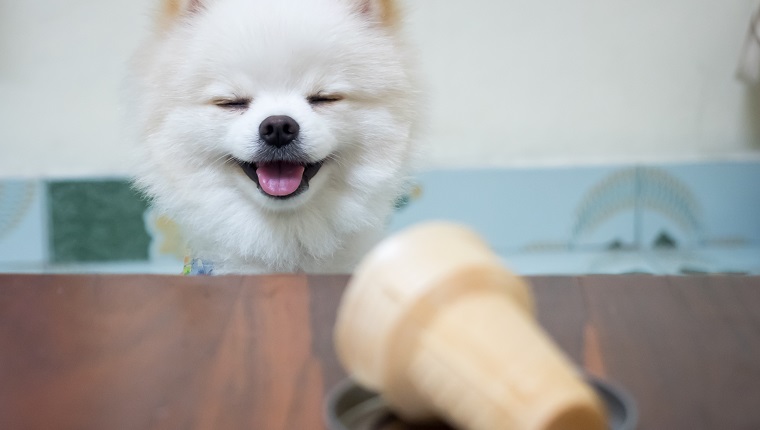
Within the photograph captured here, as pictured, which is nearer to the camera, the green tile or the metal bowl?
the metal bowl

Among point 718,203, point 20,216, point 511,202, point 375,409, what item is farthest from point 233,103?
point 718,203

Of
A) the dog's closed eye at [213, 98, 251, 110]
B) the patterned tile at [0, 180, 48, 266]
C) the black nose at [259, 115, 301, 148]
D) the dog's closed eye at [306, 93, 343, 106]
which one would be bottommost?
the patterned tile at [0, 180, 48, 266]

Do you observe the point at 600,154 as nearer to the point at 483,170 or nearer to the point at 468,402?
the point at 483,170

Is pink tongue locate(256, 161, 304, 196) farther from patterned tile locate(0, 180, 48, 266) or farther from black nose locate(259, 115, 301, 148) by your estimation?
patterned tile locate(0, 180, 48, 266)

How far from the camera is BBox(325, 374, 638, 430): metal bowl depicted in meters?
0.36

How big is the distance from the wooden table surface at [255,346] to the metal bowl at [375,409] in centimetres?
2

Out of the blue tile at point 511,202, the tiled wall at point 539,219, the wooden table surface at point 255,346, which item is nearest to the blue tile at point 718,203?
the tiled wall at point 539,219

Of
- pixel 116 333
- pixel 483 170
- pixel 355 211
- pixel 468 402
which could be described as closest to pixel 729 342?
Result: pixel 468 402

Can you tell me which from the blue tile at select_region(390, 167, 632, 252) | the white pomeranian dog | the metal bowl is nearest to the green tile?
the blue tile at select_region(390, 167, 632, 252)

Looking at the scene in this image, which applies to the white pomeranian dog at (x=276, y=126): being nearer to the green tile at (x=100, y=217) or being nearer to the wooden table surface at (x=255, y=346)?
the wooden table surface at (x=255, y=346)

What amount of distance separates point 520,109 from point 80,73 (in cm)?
104

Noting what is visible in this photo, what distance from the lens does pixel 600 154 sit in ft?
5.94

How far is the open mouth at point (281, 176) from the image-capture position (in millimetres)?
915

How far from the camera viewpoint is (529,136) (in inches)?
70.7
